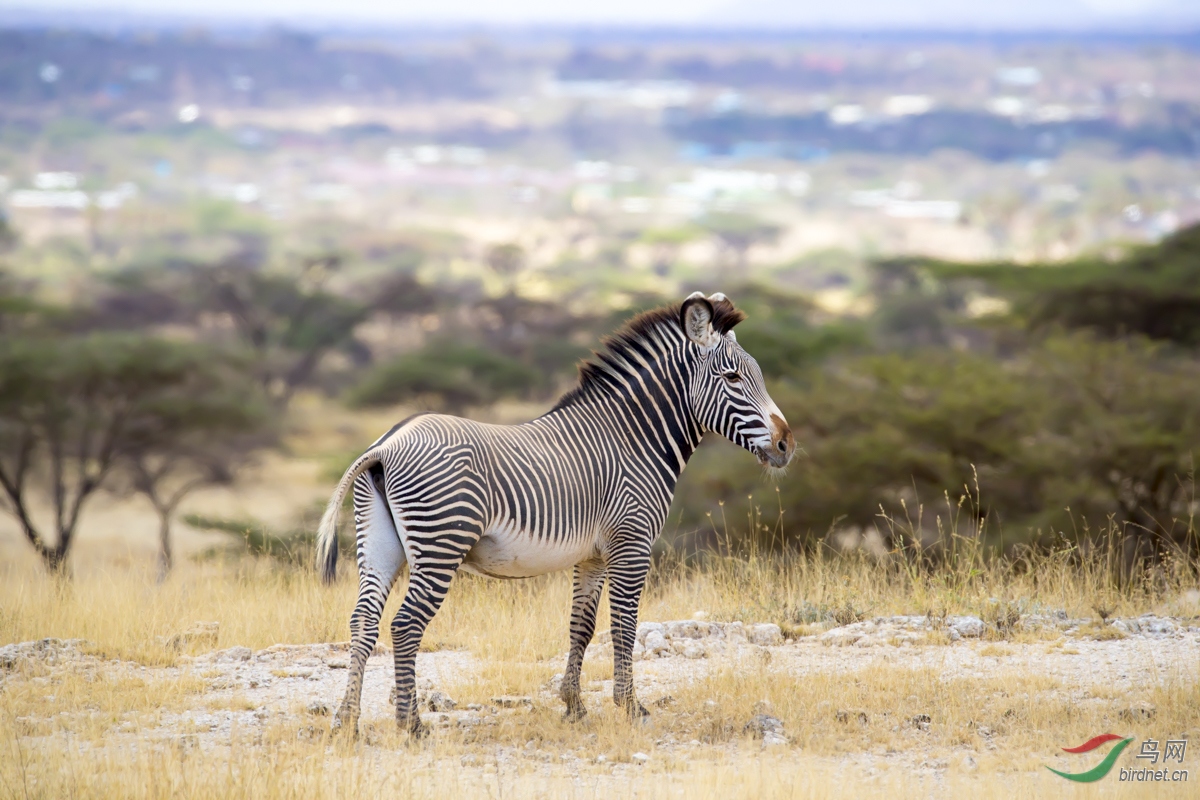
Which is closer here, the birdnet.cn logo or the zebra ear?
the birdnet.cn logo

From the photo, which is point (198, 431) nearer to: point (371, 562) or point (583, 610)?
point (583, 610)

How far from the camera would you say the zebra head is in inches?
255

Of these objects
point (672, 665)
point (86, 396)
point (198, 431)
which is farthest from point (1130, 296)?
point (672, 665)

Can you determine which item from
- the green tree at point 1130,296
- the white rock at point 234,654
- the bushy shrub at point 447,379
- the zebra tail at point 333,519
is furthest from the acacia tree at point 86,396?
the zebra tail at point 333,519

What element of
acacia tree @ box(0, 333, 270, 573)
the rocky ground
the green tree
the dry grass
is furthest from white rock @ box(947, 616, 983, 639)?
acacia tree @ box(0, 333, 270, 573)

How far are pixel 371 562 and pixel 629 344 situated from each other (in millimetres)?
1846

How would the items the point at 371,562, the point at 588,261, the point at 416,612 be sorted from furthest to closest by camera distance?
the point at 588,261 < the point at 371,562 < the point at 416,612

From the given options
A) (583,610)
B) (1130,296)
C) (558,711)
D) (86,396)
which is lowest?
(558,711)

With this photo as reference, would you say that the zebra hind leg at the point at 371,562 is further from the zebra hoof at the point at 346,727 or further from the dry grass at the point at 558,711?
the dry grass at the point at 558,711

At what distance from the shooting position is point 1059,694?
6754 mm

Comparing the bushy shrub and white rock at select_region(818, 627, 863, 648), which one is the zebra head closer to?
white rock at select_region(818, 627, 863, 648)

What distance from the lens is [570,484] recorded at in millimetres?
6242

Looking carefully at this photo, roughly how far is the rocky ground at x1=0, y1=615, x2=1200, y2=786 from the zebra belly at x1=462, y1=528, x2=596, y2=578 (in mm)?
824

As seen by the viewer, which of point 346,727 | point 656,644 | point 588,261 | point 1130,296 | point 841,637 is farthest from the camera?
point 588,261
